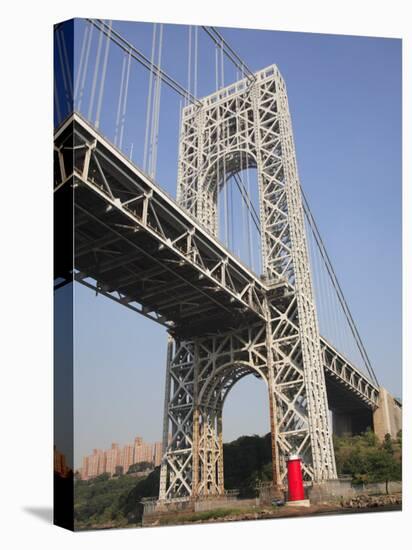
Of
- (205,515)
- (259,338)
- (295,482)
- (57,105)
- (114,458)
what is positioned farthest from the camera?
(259,338)

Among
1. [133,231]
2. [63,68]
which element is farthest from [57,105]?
[133,231]

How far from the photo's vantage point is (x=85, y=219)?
22266 mm

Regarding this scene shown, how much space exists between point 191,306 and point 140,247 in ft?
18.7

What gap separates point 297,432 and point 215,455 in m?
4.38

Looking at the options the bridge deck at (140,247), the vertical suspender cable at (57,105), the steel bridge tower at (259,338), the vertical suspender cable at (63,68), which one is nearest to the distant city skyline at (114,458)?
the steel bridge tower at (259,338)

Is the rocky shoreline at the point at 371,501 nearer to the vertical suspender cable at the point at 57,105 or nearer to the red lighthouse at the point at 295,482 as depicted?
the red lighthouse at the point at 295,482

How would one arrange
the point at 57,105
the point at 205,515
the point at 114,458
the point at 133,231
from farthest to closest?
the point at 133,231
the point at 205,515
the point at 114,458
the point at 57,105

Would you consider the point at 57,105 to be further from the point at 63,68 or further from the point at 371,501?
the point at 371,501

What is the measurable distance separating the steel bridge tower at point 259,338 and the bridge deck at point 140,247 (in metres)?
1.28

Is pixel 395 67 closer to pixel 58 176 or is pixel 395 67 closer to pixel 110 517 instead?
pixel 58 176

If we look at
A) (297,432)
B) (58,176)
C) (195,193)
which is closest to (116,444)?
(58,176)

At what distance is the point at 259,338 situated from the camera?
3180 cm

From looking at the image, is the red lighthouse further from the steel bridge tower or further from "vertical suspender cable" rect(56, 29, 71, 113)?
"vertical suspender cable" rect(56, 29, 71, 113)

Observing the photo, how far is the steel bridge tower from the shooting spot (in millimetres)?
29750
